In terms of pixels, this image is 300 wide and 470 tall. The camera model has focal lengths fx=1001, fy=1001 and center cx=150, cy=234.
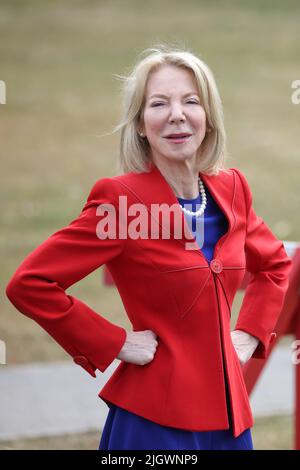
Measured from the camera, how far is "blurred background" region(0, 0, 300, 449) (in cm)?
939

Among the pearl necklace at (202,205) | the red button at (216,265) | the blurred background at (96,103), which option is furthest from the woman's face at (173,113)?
the blurred background at (96,103)

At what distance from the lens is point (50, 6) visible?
17.0 m

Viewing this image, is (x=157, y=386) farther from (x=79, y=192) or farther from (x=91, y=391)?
(x=79, y=192)

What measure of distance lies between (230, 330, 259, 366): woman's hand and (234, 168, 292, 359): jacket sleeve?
1cm

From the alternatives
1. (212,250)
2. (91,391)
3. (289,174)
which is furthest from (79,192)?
(212,250)

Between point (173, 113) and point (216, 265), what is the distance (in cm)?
41

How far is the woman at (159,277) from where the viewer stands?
2551 millimetres

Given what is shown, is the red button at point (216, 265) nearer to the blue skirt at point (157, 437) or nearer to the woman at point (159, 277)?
the woman at point (159, 277)

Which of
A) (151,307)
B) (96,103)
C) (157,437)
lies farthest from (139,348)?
(96,103)

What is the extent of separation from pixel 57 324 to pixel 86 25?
14704mm

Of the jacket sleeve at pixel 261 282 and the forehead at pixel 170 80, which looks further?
the jacket sleeve at pixel 261 282

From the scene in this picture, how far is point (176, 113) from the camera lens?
8.61ft

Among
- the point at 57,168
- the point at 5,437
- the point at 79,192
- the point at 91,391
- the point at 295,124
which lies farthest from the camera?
the point at 295,124

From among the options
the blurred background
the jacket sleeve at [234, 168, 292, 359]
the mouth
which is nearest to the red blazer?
the mouth
